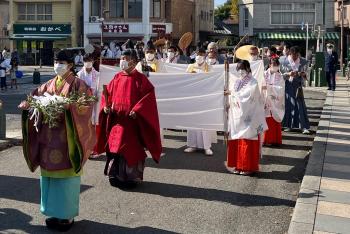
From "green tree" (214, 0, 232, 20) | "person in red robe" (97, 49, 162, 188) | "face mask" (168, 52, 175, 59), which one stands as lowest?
"person in red robe" (97, 49, 162, 188)

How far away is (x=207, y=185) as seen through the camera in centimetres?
753

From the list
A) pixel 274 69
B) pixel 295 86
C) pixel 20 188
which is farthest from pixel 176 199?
pixel 295 86

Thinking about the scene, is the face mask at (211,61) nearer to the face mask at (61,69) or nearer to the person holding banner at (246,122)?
the person holding banner at (246,122)

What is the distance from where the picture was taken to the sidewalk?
5.66 meters

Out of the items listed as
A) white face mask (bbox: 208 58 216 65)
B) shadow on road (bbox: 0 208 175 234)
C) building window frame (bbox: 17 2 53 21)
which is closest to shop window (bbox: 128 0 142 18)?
building window frame (bbox: 17 2 53 21)

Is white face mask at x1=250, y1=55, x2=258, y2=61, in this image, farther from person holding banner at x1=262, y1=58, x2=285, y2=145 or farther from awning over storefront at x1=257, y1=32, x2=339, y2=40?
awning over storefront at x1=257, y1=32, x2=339, y2=40

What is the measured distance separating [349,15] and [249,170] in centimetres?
4366

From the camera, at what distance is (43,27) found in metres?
50.2

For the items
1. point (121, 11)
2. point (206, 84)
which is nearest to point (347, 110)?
point (206, 84)

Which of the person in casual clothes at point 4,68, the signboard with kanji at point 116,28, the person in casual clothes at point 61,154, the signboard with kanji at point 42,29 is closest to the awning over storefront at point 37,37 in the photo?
the signboard with kanji at point 42,29

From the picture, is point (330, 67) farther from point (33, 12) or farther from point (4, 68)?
point (33, 12)

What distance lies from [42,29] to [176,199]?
45994 millimetres

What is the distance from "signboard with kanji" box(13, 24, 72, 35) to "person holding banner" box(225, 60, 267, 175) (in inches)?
1719

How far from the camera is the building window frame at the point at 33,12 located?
5084cm
